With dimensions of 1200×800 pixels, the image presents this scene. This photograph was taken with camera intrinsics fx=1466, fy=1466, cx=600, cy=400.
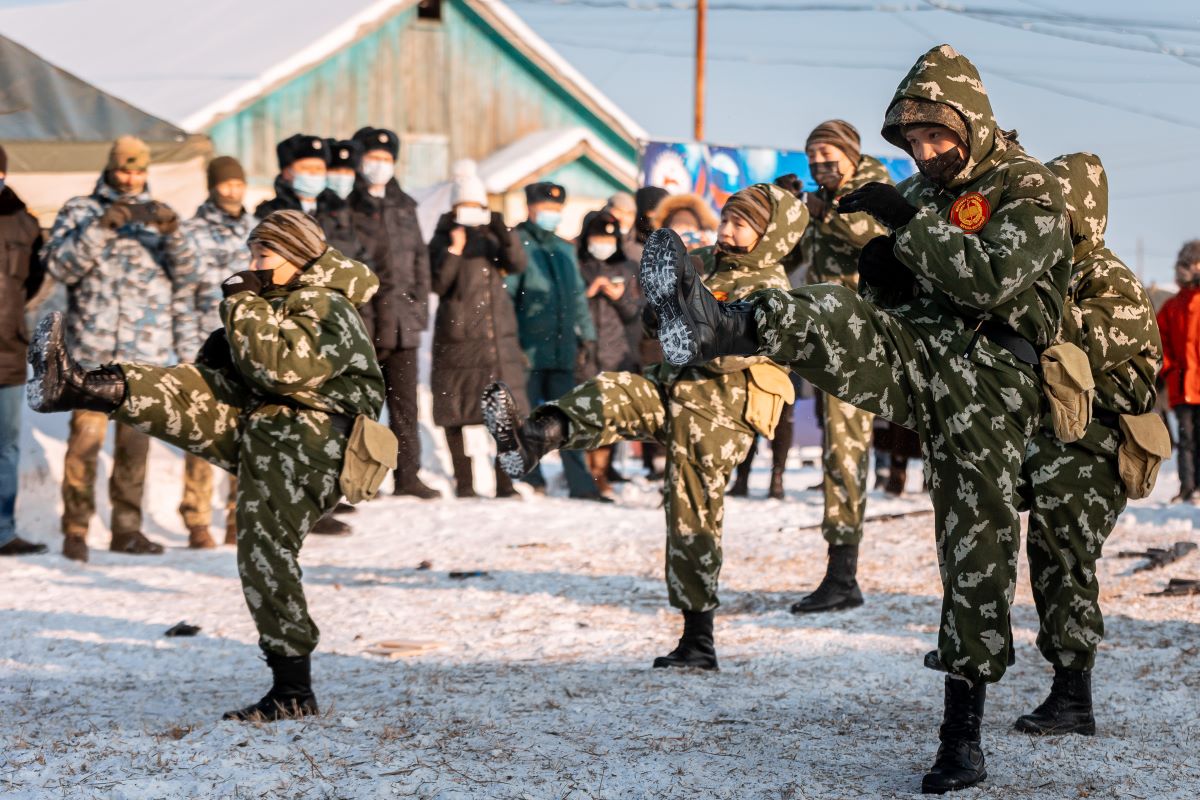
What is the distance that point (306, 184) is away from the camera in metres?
10.0

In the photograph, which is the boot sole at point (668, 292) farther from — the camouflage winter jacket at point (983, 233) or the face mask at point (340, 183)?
the face mask at point (340, 183)

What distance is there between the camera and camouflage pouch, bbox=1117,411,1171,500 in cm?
486

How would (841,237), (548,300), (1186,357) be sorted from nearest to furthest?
(841,237) → (1186,357) → (548,300)

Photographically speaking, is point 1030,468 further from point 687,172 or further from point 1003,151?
point 687,172

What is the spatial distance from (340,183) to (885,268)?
6.82 m

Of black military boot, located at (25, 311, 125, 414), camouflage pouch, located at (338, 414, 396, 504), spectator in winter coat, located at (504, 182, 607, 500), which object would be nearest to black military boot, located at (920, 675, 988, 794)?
camouflage pouch, located at (338, 414, 396, 504)

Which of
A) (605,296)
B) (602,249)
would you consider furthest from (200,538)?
(602,249)

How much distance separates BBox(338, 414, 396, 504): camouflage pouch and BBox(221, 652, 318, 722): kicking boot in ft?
2.09

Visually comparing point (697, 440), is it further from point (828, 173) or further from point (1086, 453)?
point (828, 173)

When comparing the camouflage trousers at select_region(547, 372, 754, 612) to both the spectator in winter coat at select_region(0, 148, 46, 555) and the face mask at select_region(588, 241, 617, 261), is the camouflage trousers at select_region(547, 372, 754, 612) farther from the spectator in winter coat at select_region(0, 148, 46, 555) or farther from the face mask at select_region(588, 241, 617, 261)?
the face mask at select_region(588, 241, 617, 261)

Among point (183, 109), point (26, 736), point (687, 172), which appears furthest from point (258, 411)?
point (183, 109)

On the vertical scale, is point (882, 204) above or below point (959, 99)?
below

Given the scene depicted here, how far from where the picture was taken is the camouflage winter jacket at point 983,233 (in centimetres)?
414

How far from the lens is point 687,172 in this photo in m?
15.3
